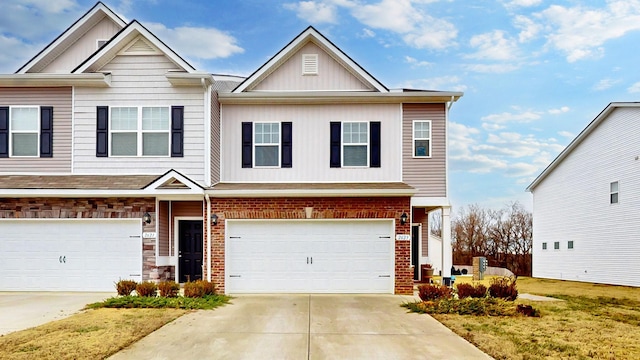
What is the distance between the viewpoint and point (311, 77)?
56.7 ft

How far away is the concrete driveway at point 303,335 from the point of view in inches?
317

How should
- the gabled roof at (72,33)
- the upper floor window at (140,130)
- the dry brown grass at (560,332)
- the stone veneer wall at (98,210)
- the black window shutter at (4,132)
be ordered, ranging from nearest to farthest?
the dry brown grass at (560,332) → the stone veneer wall at (98,210) → the upper floor window at (140,130) → the black window shutter at (4,132) → the gabled roof at (72,33)

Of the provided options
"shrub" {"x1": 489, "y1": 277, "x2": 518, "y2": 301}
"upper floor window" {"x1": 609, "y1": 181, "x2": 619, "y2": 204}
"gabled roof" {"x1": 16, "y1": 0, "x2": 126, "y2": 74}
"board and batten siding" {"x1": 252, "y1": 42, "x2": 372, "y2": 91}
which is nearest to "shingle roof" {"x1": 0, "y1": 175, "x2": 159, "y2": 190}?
"gabled roof" {"x1": 16, "y1": 0, "x2": 126, "y2": 74}

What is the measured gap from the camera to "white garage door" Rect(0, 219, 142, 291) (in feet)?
50.9

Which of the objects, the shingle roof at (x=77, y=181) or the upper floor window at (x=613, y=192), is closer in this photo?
the shingle roof at (x=77, y=181)

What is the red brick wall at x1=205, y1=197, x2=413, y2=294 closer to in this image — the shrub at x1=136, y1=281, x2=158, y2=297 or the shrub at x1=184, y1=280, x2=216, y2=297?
the shrub at x1=184, y1=280, x2=216, y2=297

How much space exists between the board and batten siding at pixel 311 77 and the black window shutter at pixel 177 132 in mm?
2744

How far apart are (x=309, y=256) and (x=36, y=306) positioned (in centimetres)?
734

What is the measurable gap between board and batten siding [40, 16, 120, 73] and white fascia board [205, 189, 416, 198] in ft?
24.1

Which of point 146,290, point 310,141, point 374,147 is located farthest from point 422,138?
point 146,290

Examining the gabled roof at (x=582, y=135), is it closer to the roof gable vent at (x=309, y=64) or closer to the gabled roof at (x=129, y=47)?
the roof gable vent at (x=309, y=64)

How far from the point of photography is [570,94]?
22.1 m

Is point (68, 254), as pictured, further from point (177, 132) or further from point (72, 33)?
point (72, 33)

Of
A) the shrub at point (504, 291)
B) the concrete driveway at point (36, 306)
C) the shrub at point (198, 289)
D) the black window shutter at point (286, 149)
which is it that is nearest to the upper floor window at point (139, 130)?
the black window shutter at point (286, 149)
